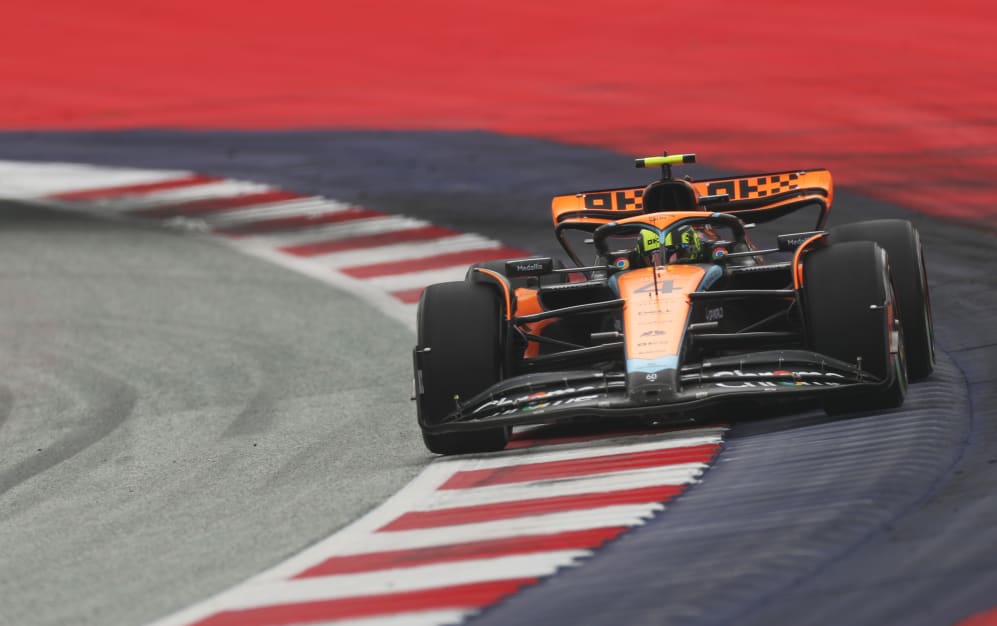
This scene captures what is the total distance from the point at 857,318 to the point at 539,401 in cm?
160

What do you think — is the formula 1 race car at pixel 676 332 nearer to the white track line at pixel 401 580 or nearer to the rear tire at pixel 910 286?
the rear tire at pixel 910 286

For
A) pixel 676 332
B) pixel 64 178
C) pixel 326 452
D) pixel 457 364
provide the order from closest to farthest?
pixel 676 332 → pixel 457 364 → pixel 326 452 → pixel 64 178

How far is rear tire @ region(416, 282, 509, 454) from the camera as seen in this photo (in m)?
9.46

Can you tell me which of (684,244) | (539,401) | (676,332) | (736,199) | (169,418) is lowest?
(169,418)

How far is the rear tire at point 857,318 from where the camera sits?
29.7ft

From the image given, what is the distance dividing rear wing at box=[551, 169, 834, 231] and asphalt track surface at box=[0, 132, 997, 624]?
1.25 m

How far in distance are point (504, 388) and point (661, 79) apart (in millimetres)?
13352

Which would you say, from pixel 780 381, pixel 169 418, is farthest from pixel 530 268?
pixel 169 418

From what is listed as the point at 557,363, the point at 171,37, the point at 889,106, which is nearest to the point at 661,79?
the point at 889,106

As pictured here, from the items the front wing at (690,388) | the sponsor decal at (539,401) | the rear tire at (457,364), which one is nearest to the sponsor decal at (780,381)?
the front wing at (690,388)

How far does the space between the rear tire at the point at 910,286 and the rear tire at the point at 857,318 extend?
2.48 feet

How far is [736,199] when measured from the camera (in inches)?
462

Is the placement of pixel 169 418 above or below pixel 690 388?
below

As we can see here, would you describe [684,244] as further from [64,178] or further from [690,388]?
[64,178]
